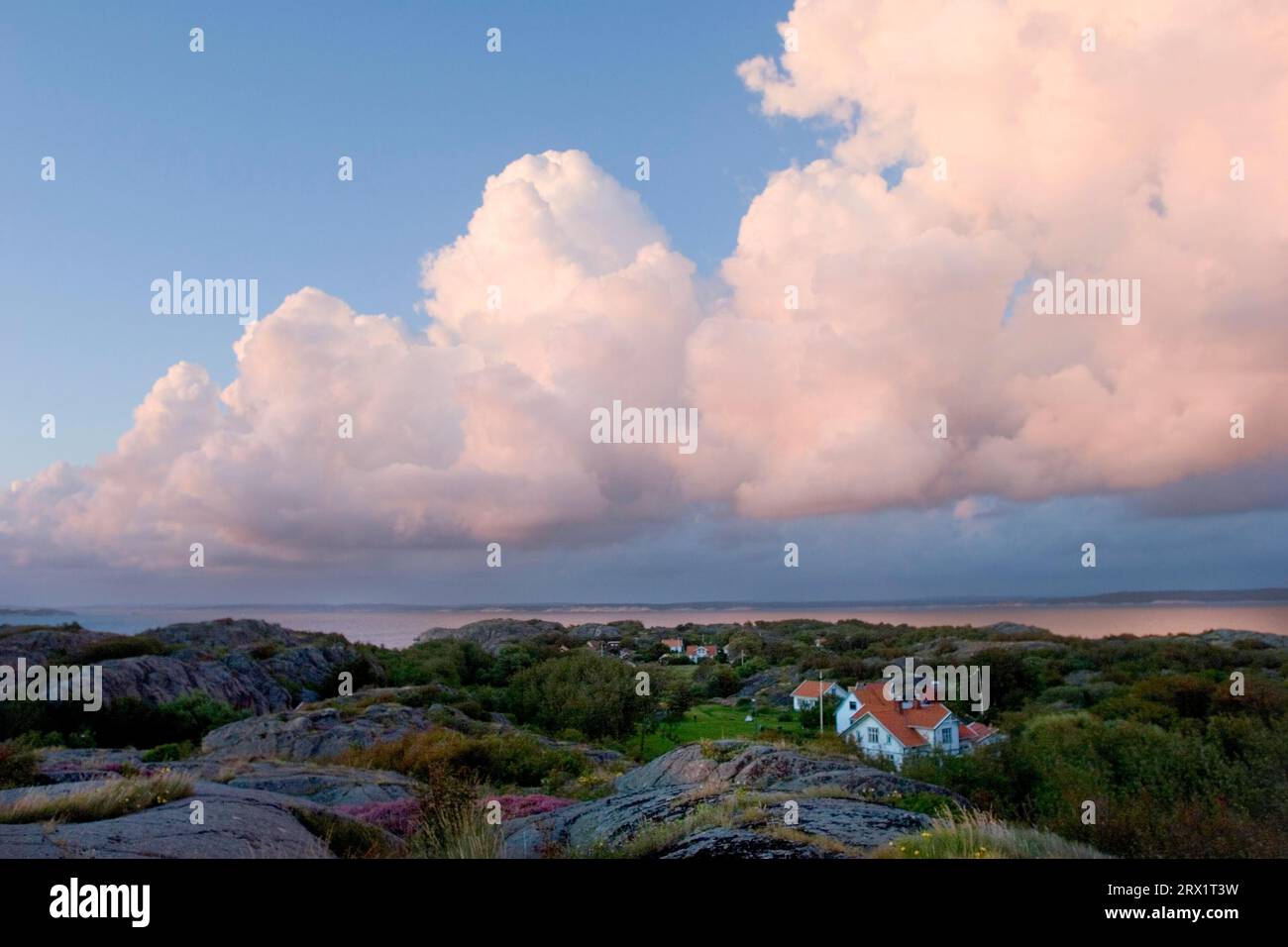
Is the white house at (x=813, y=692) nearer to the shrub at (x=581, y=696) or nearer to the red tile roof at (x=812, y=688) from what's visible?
the red tile roof at (x=812, y=688)

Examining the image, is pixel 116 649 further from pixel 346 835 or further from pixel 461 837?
pixel 461 837

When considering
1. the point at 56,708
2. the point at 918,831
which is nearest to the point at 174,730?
the point at 56,708

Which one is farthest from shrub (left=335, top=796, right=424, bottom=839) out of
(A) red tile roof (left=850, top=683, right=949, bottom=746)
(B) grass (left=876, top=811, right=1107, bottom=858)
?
(A) red tile roof (left=850, top=683, right=949, bottom=746)

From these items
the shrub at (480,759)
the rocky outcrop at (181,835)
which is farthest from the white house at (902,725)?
the rocky outcrop at (181,835)

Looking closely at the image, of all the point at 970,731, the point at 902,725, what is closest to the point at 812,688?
the point at 902,725

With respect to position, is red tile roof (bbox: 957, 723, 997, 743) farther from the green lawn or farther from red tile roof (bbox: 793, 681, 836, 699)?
red tile roof (bbox: 793, 681, 836, 699)
